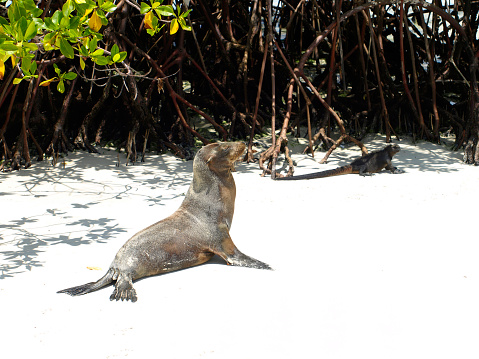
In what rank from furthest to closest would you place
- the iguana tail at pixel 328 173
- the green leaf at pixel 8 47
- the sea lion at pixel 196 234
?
the iguana tail at pixel 328 173 → the sea lion at pixel 196 234 → the green leaf at pixel 8 47

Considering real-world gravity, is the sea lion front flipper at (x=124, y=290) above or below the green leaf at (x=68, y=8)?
below

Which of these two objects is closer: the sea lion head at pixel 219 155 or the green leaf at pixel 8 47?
the green leaf at pixel 8 47

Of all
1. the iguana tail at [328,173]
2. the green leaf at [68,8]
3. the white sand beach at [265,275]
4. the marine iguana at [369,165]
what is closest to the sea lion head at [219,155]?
the white sand beach at [265,275]

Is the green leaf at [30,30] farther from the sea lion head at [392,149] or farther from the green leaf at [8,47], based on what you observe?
the sea lion head at [392,149]

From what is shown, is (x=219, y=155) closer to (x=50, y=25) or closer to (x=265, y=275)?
(x=265, y=275)

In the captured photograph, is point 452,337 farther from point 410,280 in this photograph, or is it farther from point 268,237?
point 268,237

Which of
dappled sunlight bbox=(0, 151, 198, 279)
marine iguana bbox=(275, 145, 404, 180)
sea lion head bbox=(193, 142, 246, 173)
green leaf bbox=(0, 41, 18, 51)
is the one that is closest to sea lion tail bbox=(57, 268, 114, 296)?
dappled sunlight bbox=(0, 151, 198, 279)

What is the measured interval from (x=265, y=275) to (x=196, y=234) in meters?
0.41

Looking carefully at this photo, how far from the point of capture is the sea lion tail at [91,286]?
2678mm

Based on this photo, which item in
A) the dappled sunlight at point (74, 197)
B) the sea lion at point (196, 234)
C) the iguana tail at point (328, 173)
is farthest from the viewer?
the iguana tail at point (328, 173)

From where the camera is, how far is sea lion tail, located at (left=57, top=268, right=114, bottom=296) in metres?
2.68

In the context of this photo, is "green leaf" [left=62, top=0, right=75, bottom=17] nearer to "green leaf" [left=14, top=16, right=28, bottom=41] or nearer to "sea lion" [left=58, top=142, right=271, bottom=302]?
"green leaf" [left=14, top=16, right=28, bottom=41]


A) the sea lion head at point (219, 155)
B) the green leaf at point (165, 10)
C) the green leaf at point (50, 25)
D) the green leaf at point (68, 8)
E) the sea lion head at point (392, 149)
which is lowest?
the sea lion head at point (392, 149)

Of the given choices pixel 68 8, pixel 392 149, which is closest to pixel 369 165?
pixel 392 149
